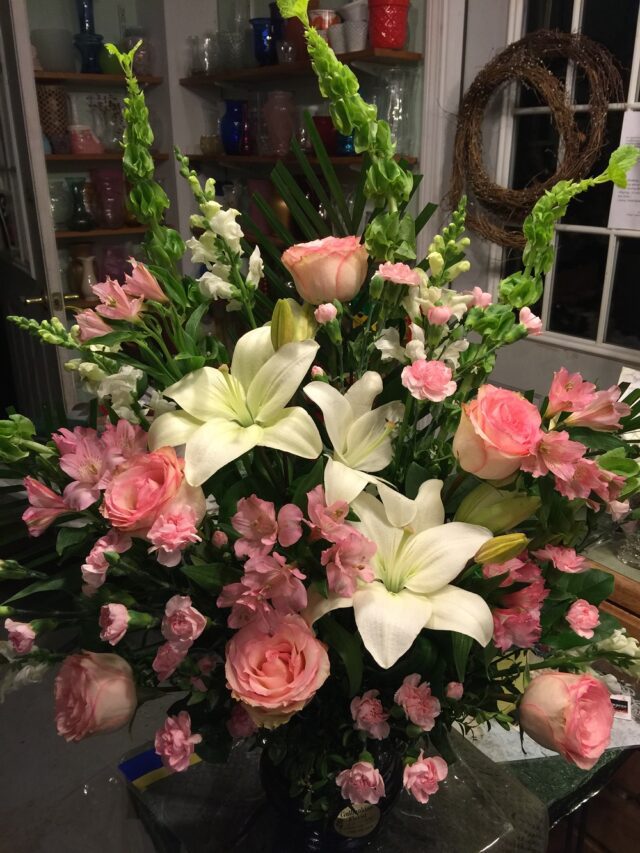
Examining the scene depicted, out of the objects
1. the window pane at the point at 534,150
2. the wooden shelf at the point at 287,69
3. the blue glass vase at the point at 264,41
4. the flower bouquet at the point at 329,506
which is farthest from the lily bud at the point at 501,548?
the blue glass vase at the point at 264,41

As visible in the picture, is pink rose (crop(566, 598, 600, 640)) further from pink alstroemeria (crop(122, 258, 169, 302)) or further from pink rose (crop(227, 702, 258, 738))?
pink alstroemeria (crop(122, 258, 169, 302))

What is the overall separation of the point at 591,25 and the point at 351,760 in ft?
6.52

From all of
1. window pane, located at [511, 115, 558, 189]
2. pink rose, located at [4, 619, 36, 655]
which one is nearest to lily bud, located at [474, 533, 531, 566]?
pink rose, located at [4, 619, 36, 655]

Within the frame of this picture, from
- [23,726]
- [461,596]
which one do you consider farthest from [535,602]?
[23,726]

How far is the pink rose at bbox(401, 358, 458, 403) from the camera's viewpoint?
0.52 m

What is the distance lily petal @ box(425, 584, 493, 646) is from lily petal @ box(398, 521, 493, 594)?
12 mm

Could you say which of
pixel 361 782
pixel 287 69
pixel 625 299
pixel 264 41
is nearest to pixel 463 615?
pixel 361 782

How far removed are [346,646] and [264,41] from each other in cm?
262

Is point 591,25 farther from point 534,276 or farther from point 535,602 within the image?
point 535,602

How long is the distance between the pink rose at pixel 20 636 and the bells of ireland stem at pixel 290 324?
267 mm

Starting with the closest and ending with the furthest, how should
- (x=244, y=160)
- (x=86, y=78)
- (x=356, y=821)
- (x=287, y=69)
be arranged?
(x=356, y=821) < (x=287, y=69) < (x=244, y=160) < (x=86, y=78)

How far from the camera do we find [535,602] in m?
0.55

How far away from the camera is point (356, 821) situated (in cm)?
68

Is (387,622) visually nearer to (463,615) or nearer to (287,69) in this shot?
(463,615)
